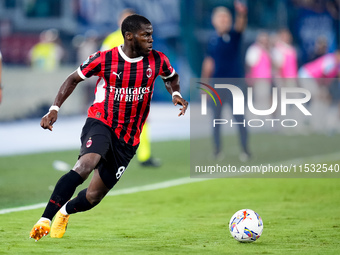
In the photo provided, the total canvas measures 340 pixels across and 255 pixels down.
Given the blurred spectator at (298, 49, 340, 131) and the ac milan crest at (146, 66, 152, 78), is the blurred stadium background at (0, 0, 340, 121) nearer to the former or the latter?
the blurred spectator at (298, 49, 340, 131)

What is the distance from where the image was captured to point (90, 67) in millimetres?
6695

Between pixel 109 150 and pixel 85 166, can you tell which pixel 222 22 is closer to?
pixel 109 150

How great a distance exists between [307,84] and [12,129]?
24.7 ft

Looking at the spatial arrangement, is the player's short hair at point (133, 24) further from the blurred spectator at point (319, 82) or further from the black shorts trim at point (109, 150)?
the blurred spectator at point (319, 82)

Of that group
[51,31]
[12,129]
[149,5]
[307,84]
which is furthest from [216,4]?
[12,129]

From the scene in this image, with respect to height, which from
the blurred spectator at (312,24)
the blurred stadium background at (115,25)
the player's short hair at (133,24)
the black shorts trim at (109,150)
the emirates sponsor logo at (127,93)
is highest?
the blurred spectator at (312,24)

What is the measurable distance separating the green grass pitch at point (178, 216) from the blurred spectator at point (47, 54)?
12247 mm

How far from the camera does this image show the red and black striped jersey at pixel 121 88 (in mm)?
6754

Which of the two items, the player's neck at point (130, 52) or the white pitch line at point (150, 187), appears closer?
the player's neck at point (130, 52)

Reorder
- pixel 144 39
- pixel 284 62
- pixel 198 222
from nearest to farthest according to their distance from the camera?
pixel 144 39 → pixel 198 222 → pixel 284 62

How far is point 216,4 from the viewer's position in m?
26.6

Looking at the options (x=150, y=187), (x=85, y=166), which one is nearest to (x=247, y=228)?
(x=85, y=166)

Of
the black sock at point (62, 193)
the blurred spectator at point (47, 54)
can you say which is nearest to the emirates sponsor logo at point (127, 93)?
the black sock at point (62, 193)

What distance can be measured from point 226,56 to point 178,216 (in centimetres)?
603
